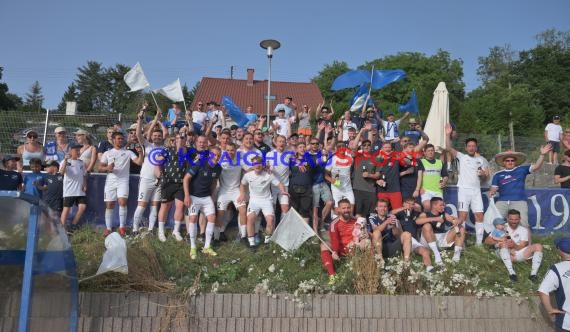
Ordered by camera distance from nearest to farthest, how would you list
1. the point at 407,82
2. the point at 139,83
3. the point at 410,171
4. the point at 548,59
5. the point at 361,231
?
1. the point at 361,231
2. the point at 410,171
3. the point at 139,83
4. the point at 407,82
5. the point at 548,59

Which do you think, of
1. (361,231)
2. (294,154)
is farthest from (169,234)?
(361,231)

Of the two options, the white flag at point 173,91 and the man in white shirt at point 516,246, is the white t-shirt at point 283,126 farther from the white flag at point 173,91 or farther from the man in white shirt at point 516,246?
the man in white shirt at point 516,246

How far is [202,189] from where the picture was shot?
7.18 m

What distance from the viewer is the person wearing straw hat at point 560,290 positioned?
516 centimetres

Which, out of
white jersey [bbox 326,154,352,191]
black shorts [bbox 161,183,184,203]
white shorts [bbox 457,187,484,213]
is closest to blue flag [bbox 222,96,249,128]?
white jersey [bbox 326,154,352,191]

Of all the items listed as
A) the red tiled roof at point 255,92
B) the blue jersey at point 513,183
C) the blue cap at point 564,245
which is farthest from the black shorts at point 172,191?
the red tiled roof at point 255,92

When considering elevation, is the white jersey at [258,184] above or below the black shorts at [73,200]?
above

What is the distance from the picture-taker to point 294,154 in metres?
7.98

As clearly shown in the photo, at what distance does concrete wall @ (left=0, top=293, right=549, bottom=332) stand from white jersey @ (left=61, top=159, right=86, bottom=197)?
2.80 meters

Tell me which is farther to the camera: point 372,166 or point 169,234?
point 372,166

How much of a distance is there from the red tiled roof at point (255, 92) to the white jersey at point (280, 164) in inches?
1314

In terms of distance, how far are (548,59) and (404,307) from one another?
55263mm

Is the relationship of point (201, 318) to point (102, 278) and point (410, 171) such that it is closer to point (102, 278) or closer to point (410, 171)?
point (102, 278)

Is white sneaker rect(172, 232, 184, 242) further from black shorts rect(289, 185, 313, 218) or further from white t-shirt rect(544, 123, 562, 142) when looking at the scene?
white t-shirt rect(544, 123, 562, 142)
